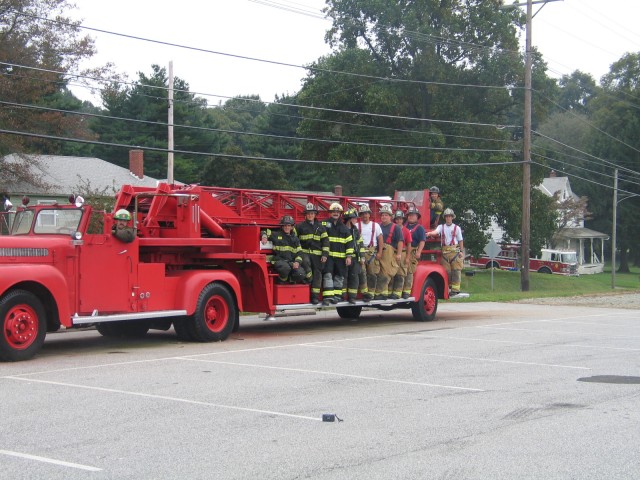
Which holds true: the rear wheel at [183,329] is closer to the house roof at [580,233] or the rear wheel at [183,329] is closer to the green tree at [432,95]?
the green tree at [432,95]

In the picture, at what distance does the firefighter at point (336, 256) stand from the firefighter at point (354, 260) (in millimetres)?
199

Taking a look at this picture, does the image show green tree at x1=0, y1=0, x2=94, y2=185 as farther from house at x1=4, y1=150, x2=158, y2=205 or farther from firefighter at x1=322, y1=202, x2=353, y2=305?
firefighter at x1=322, y1=202, x2=353, y2=305

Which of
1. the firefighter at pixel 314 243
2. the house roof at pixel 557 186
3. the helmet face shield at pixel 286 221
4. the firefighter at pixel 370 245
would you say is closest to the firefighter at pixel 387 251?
the firefighter at pixel 370 245

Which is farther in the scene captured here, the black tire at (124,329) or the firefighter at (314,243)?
the firefighter at (314,243)

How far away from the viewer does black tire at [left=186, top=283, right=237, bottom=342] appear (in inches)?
562

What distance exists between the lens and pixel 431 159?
151ft

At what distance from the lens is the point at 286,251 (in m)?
15.9

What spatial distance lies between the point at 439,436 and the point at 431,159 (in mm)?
39370

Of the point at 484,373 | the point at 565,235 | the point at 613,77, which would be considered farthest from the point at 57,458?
the point at 613,77

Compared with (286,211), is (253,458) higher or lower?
lower

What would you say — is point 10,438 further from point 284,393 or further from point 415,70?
point 415,70

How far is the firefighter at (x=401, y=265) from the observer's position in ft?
59.4

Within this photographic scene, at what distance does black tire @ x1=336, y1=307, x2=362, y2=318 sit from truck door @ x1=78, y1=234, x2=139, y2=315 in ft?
23.4

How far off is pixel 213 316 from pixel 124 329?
179 centimetres
